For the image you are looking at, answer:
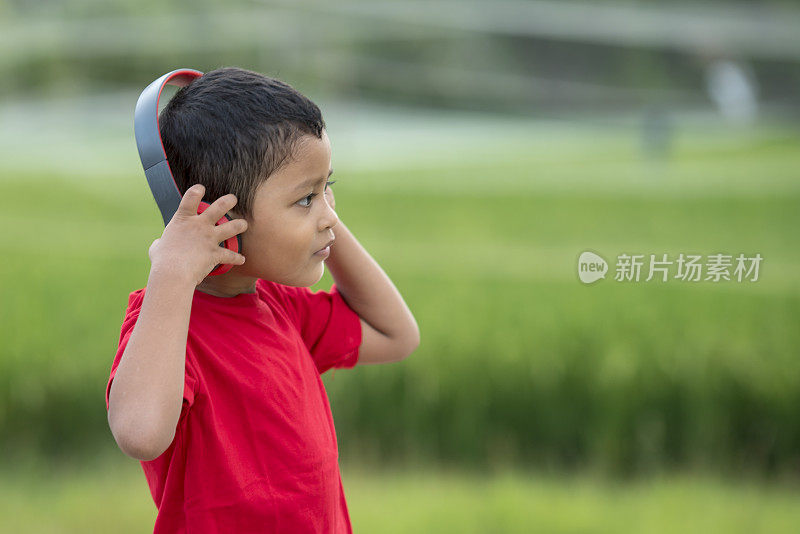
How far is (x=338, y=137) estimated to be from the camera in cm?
567

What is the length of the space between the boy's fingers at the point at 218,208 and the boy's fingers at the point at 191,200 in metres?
0.01

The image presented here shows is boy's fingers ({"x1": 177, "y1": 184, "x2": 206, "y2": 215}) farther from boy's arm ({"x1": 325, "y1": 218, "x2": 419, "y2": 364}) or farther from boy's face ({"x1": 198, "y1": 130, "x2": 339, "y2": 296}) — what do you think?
boy's arm ({"x1": 325, "y1": 218, "x2": 419, "y2": 364})

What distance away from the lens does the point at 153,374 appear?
0.84 metres

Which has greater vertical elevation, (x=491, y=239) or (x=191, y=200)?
(x=491, y=239)

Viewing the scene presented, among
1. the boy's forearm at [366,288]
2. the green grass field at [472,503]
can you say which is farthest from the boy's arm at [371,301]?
the green grass field at [472,503]

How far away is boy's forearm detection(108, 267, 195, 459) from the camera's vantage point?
0.83 metres

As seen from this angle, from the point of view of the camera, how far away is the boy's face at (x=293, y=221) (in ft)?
3.06

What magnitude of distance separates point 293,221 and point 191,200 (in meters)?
0.11

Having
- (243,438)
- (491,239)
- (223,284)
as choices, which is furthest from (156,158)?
(491,239)

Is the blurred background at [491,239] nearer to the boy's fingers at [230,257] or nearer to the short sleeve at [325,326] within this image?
the short sleeve at [325,326]

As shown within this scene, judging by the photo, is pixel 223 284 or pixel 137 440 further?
pixel 223 284

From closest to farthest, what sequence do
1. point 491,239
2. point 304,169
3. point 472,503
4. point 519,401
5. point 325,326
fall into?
1. point 304,169
2. point 325,326
3. point 472,503
4. point 519,401
5. point 491,239

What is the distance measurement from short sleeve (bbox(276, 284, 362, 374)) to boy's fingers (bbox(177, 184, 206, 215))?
0.91 feet

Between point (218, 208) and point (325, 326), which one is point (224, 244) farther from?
point (325, 326)
